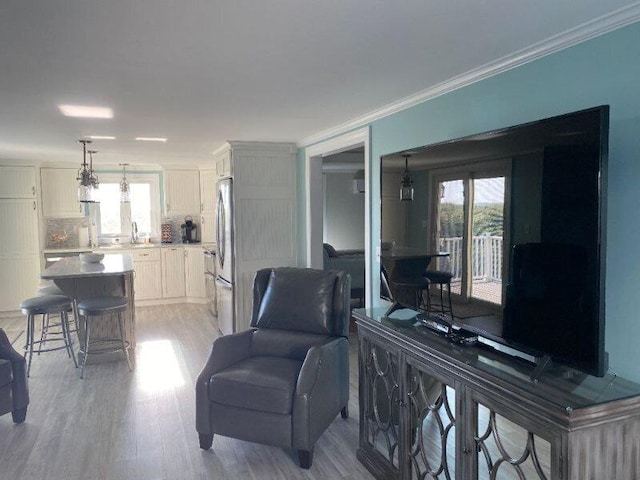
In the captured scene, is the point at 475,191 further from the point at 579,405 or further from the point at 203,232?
the point at 203,232

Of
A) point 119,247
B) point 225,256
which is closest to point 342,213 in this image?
point 119,247

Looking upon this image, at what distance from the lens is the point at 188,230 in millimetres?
7594

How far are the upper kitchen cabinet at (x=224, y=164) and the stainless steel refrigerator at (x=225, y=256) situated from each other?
93mm

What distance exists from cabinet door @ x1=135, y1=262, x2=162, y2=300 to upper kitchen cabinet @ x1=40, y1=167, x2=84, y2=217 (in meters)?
1.21

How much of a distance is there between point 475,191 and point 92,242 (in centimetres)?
669

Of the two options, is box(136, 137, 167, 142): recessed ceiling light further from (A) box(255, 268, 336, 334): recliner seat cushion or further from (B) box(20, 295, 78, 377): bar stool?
(A) box(255, 268, 336, 334): recliner seat cushion

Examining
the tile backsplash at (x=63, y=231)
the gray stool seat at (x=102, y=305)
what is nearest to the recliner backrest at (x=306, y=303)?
the gray stool seat at (x=102, y=305)

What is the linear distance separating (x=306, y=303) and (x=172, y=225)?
5.10 metres

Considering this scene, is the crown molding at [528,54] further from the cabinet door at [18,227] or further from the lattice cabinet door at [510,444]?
the cabinet door at [18,227]

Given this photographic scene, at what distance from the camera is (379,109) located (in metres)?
Result: 3.49

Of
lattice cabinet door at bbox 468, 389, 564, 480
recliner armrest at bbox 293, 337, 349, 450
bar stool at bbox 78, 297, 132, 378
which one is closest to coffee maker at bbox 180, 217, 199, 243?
bar stool at bbox 78, 297, 132, 378

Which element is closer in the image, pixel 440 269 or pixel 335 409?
pixel 440 269

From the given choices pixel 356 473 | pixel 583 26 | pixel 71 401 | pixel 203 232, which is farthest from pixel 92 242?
pixel 583 26

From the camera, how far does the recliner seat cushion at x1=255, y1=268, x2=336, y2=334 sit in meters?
3.20
